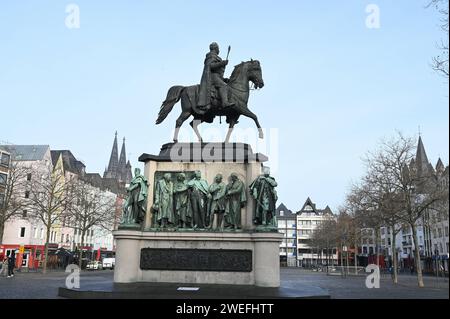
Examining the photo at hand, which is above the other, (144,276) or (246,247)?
(246,247)

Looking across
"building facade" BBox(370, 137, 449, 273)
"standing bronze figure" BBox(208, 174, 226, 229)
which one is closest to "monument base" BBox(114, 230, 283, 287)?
"standing bronze figure" BBox(208, 174, 226, 229)

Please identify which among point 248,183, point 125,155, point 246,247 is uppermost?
point 125,155

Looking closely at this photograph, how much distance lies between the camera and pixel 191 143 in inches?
612

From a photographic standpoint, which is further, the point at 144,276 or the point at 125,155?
the point at 125,155

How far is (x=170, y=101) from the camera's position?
16.2m

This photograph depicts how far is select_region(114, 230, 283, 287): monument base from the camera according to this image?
44.2 ft

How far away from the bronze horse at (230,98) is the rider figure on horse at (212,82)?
234 mm

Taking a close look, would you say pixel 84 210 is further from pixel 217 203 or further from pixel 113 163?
pixel 113 163

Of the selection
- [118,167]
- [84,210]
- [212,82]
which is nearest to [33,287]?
[212,82]

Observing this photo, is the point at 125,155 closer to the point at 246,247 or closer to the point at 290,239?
the point at 290,239

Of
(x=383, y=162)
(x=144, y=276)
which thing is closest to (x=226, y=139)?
(x=144, y=276)

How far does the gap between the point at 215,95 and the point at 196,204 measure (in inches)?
165

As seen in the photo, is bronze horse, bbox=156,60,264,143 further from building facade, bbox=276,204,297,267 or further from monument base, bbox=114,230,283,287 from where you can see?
building facade, bbox=276,204,297,267
